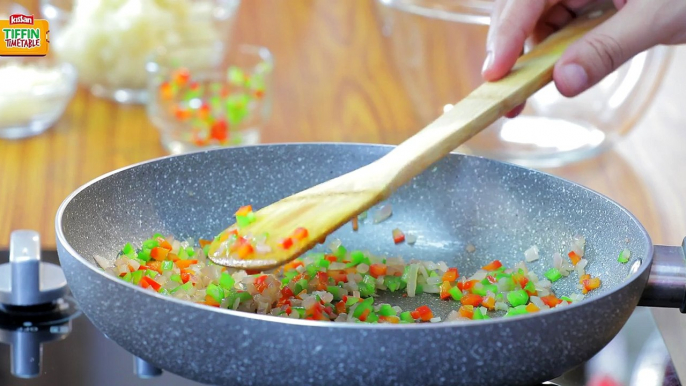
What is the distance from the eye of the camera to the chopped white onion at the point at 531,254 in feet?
3.28

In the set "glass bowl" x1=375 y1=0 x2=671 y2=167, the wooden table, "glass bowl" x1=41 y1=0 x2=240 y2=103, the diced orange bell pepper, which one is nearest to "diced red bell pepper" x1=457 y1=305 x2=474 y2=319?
the diced orange bell pepper

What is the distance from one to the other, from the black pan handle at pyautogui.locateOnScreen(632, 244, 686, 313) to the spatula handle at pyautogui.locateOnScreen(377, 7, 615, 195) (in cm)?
23

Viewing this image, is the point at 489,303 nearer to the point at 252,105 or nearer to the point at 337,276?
the point at 337,276

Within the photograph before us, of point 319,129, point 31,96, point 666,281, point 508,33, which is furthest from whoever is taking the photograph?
point 319,129

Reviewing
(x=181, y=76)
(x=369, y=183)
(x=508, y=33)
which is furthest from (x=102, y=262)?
(x=181, y=76)

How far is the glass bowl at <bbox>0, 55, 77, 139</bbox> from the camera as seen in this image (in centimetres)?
158

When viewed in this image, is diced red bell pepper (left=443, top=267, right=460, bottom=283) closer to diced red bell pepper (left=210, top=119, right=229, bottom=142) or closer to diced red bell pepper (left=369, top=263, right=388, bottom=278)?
diced red bell pepper (left=369, top=263, right=388, bottom=278)

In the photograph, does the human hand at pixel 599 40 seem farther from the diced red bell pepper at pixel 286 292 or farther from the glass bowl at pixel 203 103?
the glass bowl at pixel 203 103

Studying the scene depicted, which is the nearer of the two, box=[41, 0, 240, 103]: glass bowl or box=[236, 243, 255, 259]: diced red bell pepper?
box=[236, 243, 255, 259]: diced red bell pepper

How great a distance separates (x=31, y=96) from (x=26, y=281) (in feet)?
2.33

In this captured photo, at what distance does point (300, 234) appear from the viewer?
2.70 feet

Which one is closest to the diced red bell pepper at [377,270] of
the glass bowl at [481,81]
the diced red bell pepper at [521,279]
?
the diced red bell pepper at [521,279]

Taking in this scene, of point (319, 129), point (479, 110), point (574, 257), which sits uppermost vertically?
point (479, 110)

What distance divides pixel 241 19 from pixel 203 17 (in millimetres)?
435
